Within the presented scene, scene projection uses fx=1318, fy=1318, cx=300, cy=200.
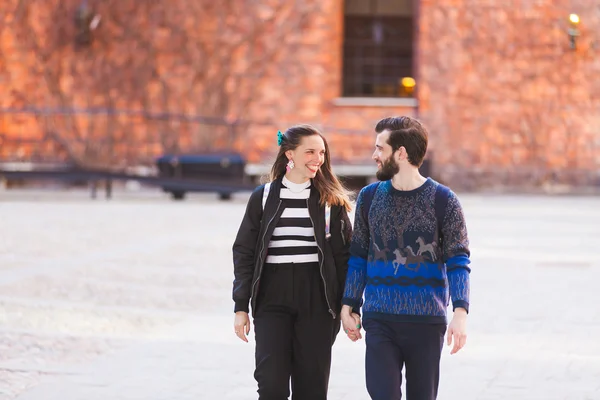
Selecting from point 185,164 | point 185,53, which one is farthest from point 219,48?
point 185,164

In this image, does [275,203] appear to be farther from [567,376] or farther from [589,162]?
[589,162]

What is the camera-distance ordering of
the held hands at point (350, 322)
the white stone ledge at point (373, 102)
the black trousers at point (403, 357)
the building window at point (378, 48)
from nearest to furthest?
the black trousers at point (403, 357) < the held hands at point (350, 322) < the white stone ledge at point (373, 102) < the building window at point (378, 48)

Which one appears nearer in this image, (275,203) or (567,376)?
(275,203)

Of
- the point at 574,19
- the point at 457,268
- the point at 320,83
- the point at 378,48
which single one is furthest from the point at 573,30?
the point at 457,268

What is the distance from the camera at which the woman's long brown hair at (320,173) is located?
16.6 ft

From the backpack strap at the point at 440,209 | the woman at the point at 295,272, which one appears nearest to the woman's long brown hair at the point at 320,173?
the woman at the point at 295,272

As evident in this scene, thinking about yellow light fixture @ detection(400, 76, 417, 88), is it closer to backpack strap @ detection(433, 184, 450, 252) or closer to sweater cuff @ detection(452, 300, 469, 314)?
backpack strap @ detection(433, 184, 450, 252)

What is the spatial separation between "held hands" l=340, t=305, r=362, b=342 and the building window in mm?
24868

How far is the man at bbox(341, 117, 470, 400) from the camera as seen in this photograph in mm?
4664

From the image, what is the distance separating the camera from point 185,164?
87.2 feet

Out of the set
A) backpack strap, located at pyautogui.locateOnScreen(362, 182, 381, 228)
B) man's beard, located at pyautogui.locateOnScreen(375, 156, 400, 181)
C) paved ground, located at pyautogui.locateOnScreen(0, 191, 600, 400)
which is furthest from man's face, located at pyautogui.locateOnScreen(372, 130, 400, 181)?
paved ground, located at pyautogui.locateOnScreen(0, 191, 600, 400)

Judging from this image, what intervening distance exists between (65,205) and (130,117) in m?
6.52

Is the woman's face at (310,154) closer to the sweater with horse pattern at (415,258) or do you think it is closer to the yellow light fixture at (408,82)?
the sweater with horse pattern at (415,258)

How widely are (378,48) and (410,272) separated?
82.9 feet
